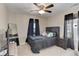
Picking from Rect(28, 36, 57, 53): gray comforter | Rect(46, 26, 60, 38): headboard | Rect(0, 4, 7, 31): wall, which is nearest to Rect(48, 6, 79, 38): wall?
Rect(46, 26, 60, 38): headboard

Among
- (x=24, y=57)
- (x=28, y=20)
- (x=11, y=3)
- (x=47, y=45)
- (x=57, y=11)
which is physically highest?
(x=11, y=3)

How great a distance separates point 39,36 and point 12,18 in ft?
1.84

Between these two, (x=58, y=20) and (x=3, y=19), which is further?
(x=58, y=20)

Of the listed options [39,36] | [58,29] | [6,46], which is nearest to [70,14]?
[58,29]

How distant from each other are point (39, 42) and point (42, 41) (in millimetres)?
56

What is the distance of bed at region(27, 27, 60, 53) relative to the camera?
5.21ft

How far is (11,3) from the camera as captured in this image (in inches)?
61.9

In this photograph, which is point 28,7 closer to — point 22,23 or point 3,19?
point 22,23

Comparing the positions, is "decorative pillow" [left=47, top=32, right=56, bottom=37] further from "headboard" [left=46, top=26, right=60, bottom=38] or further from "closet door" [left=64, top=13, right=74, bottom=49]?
"closet door" [left=64, top=13, right=74, bottom=49]

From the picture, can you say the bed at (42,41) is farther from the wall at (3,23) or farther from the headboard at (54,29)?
the wall at (3,23)

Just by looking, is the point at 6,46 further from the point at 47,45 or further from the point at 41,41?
the point at 47,45

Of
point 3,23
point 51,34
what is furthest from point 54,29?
point 3,23

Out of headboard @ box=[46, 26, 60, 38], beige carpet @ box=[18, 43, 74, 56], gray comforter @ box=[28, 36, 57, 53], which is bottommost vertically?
beige carpet @ box=[18, 43, 74, 56]

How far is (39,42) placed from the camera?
5.23ft
